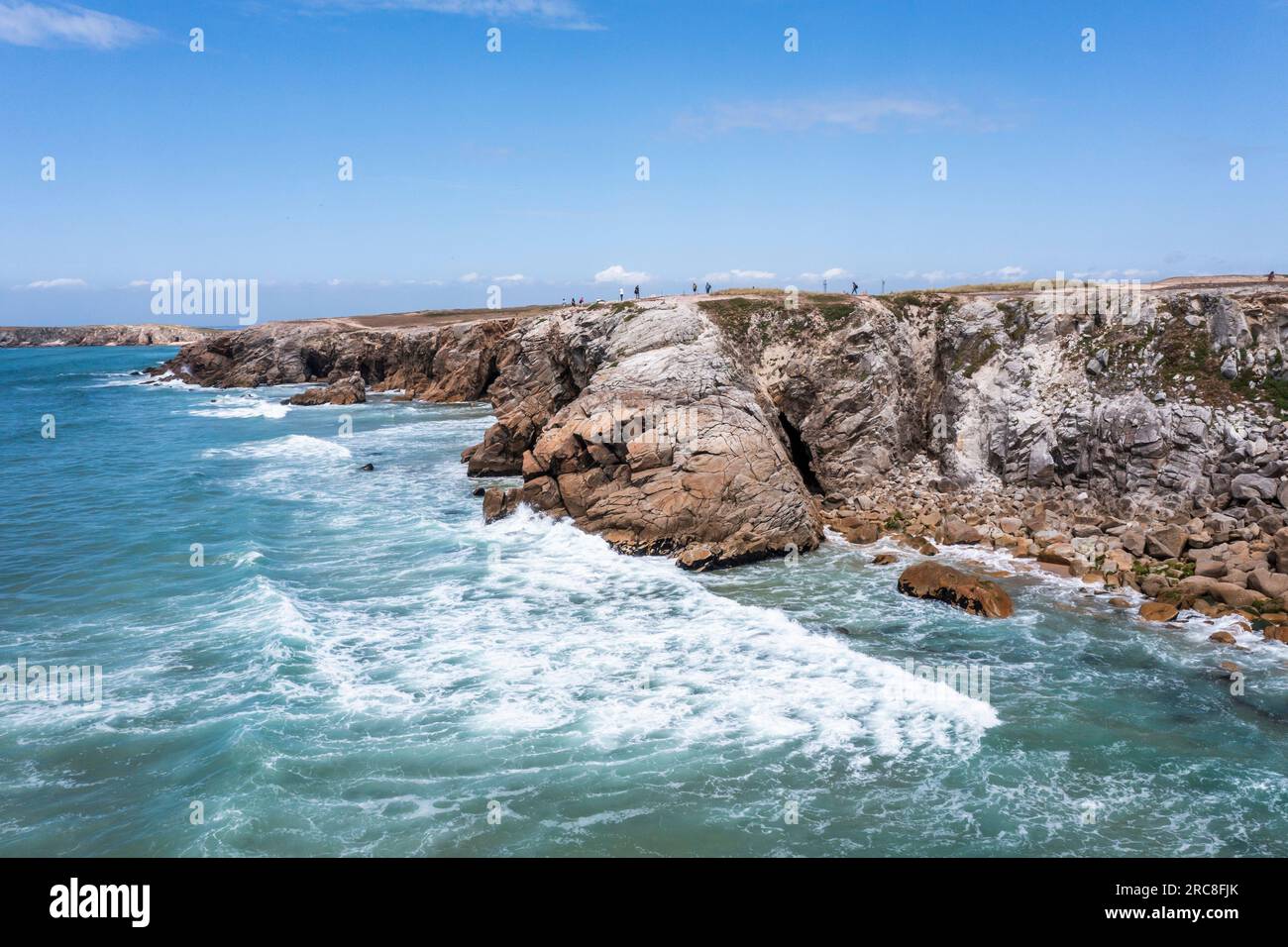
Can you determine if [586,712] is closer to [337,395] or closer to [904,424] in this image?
[904,424]

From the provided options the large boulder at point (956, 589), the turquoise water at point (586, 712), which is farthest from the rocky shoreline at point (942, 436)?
the large boulder at point (956, 589)

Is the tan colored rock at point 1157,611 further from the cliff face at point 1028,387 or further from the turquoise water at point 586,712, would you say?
the cliff face at point 1028,387

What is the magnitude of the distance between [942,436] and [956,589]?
15666mm

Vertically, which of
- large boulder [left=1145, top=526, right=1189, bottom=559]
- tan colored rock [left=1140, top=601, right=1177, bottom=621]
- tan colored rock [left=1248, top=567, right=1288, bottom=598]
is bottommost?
tan colored rock [left=1140, top=601, right=1177, bottom=621]

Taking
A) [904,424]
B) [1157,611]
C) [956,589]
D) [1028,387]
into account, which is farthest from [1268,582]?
[904,424]

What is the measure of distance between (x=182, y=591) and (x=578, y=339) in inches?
1014

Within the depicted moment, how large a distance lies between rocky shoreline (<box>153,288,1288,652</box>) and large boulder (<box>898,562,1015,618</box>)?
167 inches

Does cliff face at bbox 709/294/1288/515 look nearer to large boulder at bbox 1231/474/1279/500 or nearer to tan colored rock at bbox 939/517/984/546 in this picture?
large boulder at bbox 1231/474/1279/500

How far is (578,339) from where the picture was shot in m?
46.5

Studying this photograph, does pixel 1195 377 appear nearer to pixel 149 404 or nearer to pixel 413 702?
pixel 413 702

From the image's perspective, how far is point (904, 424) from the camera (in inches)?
1556

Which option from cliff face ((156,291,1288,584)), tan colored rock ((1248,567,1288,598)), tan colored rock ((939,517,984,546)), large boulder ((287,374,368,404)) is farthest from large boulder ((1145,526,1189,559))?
large boulder ((287,374,368,404))

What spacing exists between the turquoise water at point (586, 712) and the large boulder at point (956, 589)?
2.62 feet

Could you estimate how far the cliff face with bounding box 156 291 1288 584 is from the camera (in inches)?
1211
